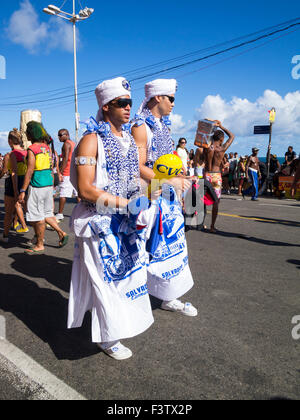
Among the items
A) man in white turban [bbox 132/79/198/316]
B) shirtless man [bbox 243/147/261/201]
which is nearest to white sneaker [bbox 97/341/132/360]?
man in white turban [bbox 132/79/198/316]

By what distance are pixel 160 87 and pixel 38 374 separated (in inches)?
105

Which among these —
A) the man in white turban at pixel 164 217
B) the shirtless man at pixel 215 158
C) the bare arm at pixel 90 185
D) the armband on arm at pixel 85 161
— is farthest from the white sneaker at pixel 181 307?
the shirtless man at pixel 215 158

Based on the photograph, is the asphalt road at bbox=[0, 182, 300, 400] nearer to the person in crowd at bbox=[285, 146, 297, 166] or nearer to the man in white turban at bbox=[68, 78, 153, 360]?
the man in white turban at bbox=[68, 78, 153, 360]

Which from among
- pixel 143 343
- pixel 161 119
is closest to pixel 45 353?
pixel 143 343

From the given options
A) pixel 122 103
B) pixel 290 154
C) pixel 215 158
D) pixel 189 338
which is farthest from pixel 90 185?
pixel 290 154

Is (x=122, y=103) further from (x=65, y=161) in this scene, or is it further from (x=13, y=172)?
(x=65, y=161)

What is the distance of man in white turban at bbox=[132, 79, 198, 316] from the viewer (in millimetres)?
2783

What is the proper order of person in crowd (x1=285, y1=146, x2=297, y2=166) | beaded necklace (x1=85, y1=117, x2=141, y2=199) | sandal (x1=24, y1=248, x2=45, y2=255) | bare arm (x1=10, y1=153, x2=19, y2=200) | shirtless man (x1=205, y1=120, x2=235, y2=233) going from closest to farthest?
1. beaded necklace (x1=85, y1=117, x2=141, y2=199)
2. sandal (x1=24, y1=248, x2=45, y2=255)
3. bare arm (x1=10, y1=153, x2=19, y2=200)
4. shirtless man (x1=205, y1=120, x2=235, y2=233)
5. person in crowd (x1=285, y1=146, x2=297, y2=166)

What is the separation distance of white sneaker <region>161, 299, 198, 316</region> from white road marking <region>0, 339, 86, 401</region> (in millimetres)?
1281

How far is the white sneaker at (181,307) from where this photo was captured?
3041 mm

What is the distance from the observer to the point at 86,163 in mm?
2191

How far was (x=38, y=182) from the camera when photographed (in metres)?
5.10
